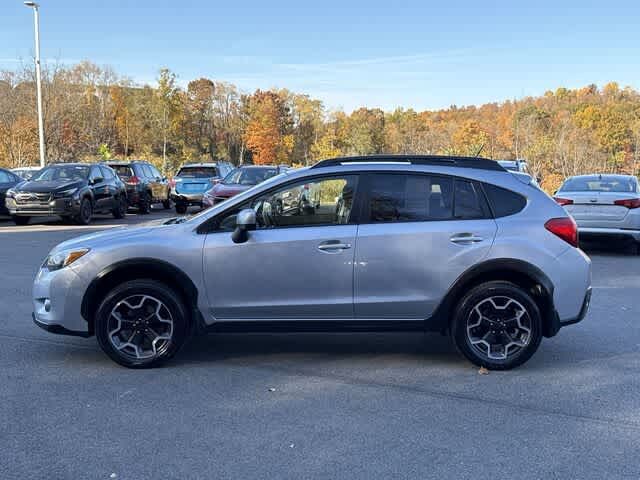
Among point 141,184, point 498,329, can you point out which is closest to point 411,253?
point 498,329

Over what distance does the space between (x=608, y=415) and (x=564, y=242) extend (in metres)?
1.49

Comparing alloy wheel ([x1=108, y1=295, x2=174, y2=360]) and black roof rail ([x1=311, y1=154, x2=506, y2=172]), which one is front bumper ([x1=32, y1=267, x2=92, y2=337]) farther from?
black roof rail ([x1=311, y1=154, x2=506, y2=172])

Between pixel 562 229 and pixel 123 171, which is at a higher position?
pixel 123 171

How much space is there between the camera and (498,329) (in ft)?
17.4

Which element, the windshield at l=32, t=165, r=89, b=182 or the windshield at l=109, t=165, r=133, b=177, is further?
the windshield at l=109, t=165, r=133, b=177

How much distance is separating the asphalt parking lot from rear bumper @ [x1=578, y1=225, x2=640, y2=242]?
5412 millimetres

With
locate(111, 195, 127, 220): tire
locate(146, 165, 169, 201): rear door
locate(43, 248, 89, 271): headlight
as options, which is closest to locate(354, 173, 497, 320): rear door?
locate(43, 248, 89, 271): headlight

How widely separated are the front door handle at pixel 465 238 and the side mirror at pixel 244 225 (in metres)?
1.61

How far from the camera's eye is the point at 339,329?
5281mm

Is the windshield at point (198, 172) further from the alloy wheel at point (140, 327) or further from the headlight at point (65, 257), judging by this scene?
the alloy wheel at point (140, 327)

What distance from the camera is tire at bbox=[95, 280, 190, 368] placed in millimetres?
5172

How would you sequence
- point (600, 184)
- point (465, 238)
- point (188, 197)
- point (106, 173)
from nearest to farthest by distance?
point (465, 238) < point (600, 184) < point (106, 173) < point (188, 197)

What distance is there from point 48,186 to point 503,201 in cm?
1472

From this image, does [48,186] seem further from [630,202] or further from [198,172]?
[630,202]
